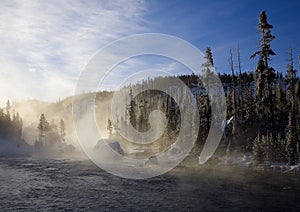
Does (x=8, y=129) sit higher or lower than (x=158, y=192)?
higher

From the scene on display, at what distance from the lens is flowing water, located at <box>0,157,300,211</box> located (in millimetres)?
21156

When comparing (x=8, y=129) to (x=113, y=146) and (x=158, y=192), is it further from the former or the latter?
(x=158, y=192)

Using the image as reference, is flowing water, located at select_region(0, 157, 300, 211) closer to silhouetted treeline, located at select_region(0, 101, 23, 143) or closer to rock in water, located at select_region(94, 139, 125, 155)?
rock in water, located at select_region(94, 139, 125, 155)

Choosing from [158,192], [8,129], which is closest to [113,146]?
[158,192]

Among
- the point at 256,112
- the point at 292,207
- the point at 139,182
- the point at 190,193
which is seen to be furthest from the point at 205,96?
the point at 292,207

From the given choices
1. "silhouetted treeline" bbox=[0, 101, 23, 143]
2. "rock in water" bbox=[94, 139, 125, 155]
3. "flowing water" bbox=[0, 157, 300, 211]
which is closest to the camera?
"flowing water" bbox=[0, 157, 300, 211]

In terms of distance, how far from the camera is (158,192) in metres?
26.3

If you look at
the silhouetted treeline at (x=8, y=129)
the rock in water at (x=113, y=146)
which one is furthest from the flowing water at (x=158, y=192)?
the silhouetted treeline at (x=8, y=129)

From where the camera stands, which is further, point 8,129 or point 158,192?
point 8,129

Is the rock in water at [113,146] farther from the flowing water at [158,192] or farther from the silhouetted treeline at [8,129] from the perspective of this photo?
the silhouetted treeline at [8,129]

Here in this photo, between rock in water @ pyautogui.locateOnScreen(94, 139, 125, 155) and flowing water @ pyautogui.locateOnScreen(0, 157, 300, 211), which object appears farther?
rock in water @ pyautogui.locateOnScreen(94, 139, 125, 155)

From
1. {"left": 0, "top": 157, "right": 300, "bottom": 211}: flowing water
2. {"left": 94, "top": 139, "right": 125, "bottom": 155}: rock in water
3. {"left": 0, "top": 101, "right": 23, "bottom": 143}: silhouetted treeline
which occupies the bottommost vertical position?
{"left": 0, "top": 157, "right": 300, "bottom": 211}: flowing water

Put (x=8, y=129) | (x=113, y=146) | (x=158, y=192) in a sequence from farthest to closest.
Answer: (x=8, y=129) → (x=113, y=146) → (x=158, y=192)

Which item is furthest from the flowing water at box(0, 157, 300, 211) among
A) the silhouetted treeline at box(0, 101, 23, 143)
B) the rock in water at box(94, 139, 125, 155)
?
the silhouetted treeline at box(0, 101, 23, 143)
